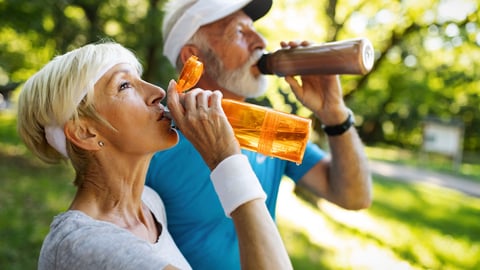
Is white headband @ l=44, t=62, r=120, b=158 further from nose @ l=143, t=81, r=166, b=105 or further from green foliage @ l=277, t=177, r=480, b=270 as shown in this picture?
green foliage @ l=277, t=177, r=480, b=270

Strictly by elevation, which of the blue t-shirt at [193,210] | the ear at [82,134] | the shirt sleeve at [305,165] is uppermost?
the ear at [82,134]

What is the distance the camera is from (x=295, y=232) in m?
7.58

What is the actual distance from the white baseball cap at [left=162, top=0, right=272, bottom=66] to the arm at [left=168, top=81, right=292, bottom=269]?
717mm

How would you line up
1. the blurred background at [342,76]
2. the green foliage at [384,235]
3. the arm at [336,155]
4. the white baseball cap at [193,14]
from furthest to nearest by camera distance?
the blurred background at [342,76], the green foliage at [384,235], the arm at [336,155], the white baseball cap at [193,14]

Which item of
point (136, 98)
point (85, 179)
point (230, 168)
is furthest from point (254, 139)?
point (85, 179)

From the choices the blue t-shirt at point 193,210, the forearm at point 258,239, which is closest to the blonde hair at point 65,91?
the blue t-shirt at point 193,210

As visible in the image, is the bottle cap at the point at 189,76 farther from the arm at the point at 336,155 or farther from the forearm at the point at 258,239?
the arm at the point at 336,155

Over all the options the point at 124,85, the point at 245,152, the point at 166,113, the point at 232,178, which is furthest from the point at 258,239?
the point at 245,152

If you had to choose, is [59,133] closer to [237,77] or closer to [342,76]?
[237,77]

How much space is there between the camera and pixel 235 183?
126cm

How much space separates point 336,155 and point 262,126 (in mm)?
787

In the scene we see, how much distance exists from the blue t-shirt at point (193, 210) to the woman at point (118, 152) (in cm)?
16

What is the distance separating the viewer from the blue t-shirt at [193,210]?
1.81 metres

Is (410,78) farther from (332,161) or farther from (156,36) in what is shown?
(332,161)
